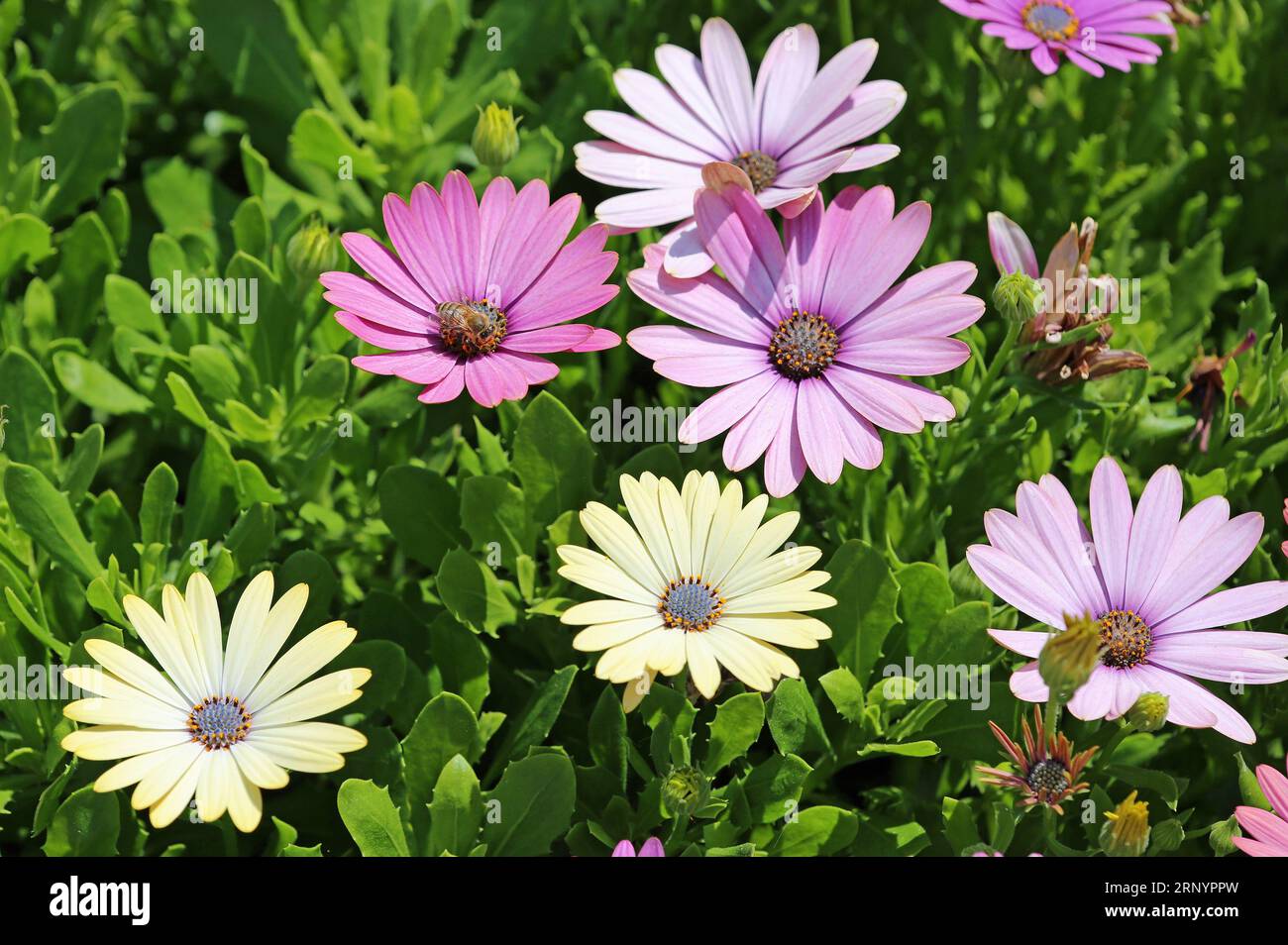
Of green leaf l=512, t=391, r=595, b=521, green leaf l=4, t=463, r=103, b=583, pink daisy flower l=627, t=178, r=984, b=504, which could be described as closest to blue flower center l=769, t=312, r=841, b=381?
pink daisy flower l=627, t=178, r=984, b=504

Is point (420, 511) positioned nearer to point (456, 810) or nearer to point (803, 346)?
point (456, 810)

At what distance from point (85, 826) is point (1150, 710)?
120 centimetres

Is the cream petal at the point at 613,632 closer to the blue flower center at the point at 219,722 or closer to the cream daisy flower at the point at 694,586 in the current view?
the cream daisy flower at the point at 694,586

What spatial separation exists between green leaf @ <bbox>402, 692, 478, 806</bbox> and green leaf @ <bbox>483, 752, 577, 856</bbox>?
74 millimetres

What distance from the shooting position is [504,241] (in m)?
1.71

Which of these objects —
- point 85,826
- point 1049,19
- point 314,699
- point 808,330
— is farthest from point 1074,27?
point 85,826

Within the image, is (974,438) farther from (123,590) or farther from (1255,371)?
(123,590)

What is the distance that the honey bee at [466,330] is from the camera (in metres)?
1.61

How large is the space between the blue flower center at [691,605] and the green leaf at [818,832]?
0.95ft

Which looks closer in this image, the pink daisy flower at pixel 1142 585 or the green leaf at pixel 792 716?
the pink daisy flower at pixel 1142 585

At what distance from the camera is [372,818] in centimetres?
154

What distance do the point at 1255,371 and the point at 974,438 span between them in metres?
0.43

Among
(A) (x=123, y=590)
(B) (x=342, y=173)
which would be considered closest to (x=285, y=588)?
(A) (x=123, y=590)

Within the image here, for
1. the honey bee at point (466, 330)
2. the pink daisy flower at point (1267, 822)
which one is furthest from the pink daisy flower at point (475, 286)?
the pink daisy flower at point (1267, 822)
